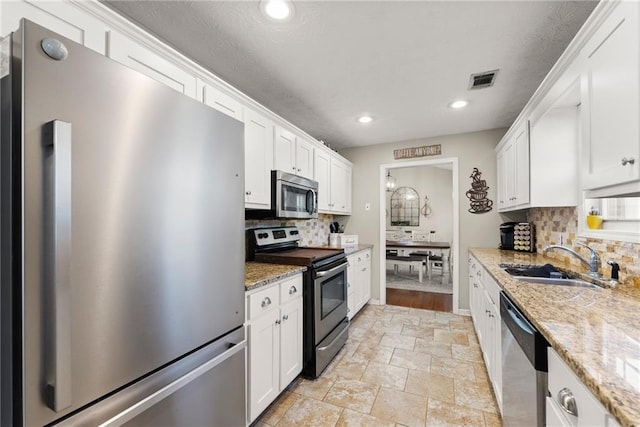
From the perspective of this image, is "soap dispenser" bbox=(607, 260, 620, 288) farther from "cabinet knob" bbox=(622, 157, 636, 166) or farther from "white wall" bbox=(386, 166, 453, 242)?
"white wall" bbox=(386, 166, 453, 242)

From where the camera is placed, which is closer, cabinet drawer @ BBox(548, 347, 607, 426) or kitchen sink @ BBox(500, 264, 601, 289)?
cabinet drawer @ BBox(548, 347, 607, 426)

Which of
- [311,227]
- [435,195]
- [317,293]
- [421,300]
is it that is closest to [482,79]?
[317,293]

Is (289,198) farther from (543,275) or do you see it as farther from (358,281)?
(543,275)

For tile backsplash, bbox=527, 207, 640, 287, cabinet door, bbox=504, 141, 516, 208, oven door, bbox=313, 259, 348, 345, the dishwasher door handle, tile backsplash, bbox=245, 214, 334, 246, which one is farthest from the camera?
tile backsplash, bbox=245, 214, 334, 246

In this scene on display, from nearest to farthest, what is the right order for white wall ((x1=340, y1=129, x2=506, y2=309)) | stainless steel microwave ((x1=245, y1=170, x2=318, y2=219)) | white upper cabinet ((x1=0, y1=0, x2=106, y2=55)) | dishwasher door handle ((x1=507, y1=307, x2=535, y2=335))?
1. white upper cabinet ((x1=0, y1=0, x2=106, y2=55))
2. dishwasher door handle ((x1=507, y1=307, x2=535, y2=335))
3. stainless steel microwave ((x1=245, y1=170, x2=318, y2=219))
4. white wall ((x1=340, y1=129, x2=506, y2=309))

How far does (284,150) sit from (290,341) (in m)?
1.62

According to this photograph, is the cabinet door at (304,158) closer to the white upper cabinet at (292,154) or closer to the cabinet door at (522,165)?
the white upper cabinet at (292,154)

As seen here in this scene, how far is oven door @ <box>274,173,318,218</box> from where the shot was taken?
2381 mm

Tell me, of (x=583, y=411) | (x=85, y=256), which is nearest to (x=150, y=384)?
(x=85, y=256)

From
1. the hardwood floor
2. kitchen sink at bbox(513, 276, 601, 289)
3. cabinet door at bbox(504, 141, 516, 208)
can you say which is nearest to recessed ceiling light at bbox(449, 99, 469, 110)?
cabinet door at bbox(504, 141, 516, 208)

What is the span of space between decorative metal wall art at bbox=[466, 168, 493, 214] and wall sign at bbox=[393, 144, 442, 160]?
55 cm

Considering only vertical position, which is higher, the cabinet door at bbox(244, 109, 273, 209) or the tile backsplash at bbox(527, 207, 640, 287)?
the cabinet door at bbox(244, 109, 273, 209)

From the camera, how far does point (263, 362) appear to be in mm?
1723

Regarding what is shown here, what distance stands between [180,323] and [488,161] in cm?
388
